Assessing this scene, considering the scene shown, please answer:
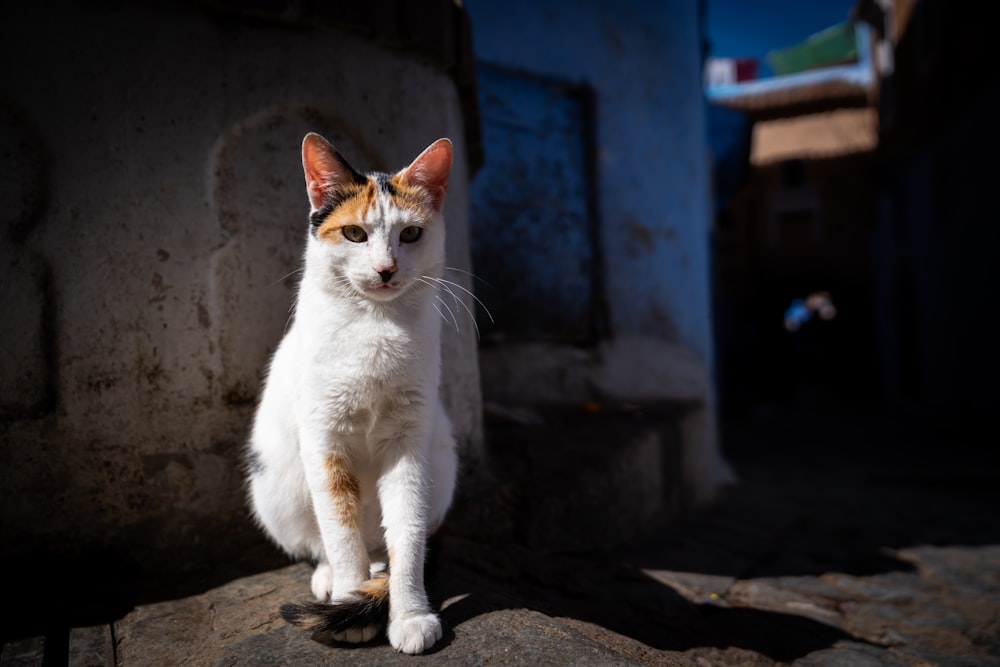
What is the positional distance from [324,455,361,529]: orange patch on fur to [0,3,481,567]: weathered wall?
68 centimetres

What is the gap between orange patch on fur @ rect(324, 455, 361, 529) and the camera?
76.2 inches

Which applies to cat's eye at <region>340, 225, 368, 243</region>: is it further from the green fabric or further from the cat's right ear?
the green fabric

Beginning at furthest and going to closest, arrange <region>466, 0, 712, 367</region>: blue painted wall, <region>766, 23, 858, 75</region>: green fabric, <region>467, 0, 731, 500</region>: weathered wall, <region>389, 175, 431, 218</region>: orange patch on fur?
<region>766, 23, 858, 75</region>: green fabric < <region>466, 0, 712, 367</region>: blue painted wall < <region>467, 0, 731, 500</region>: weathered wall < <region>389, 175, 431, 218</region>: orange patch on fur

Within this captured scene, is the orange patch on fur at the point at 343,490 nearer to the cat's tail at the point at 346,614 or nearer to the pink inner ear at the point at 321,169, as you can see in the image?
the cat's tail at the point at 346,614

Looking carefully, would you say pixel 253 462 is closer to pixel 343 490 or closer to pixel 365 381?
pixel 343 490

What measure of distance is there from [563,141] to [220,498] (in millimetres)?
3451

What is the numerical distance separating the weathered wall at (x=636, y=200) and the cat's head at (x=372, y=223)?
92.8 inches

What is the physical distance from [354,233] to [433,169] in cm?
34

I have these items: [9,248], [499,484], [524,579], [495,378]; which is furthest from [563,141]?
[9,248]

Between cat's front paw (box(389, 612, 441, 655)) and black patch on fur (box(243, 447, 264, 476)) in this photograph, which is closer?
cat's front paw (box(389, 612, 441, 655))

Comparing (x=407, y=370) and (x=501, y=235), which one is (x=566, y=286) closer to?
(x=501, y=235)

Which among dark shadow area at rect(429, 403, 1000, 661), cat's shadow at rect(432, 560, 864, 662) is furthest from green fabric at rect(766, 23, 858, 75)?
cat's shadow at rect(432, 560, 864, 662)

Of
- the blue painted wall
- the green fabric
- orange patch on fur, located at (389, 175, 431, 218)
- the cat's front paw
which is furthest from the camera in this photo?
the green fabric

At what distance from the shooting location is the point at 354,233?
1.93 meters
